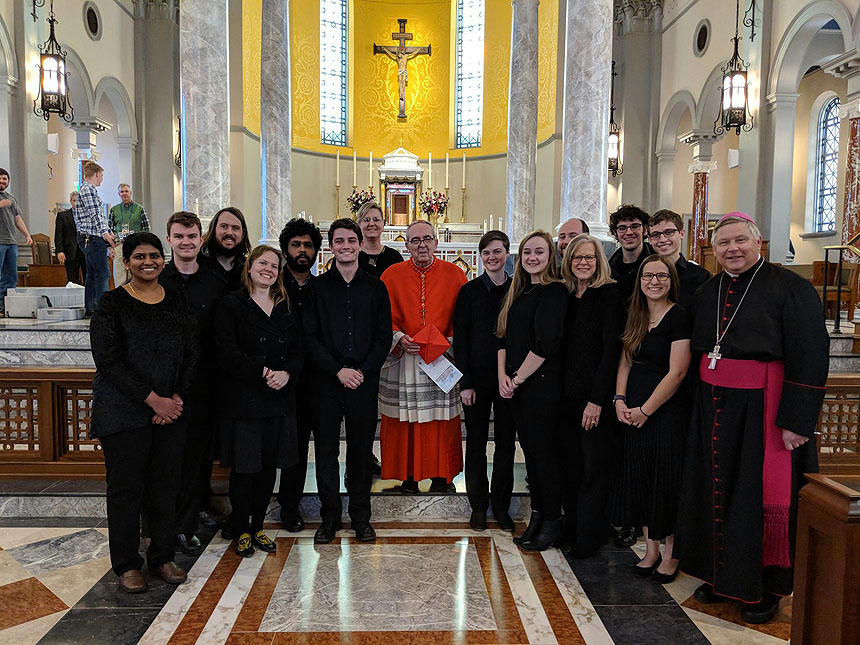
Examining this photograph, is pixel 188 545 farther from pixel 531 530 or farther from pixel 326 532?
pixel 531 530

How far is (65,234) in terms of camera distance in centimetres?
820

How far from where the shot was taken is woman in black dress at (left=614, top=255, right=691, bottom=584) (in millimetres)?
2979

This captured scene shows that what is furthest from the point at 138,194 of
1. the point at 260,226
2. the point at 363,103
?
the point at 363,103

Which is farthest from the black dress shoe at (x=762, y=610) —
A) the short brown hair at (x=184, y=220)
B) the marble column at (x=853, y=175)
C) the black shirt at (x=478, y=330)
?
the marble column at (x=853, y=175)

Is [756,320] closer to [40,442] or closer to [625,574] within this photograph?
[625,574]

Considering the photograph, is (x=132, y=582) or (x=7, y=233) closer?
(x=132, y=582)

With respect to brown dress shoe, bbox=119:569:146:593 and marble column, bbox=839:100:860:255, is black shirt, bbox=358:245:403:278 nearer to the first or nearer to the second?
brown dress shoe, bbox=119:569:146:593

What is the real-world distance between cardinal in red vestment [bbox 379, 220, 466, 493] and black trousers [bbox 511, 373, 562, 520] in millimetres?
519

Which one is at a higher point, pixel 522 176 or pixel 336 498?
pixel 522 176

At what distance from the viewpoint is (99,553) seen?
10.9 feet

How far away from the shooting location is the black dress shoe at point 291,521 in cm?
360

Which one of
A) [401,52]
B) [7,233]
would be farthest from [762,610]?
[401,52]

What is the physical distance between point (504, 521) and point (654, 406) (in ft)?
3.80

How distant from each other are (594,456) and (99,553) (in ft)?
8.42
